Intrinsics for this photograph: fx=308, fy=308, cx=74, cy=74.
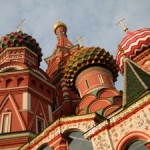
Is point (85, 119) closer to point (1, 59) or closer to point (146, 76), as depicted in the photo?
point (146, 76)

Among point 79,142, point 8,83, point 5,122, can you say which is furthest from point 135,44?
point 79,142

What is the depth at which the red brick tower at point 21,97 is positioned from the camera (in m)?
13.0

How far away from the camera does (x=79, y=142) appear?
9.07 metres

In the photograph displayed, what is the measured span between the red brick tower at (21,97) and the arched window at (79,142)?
12.8ft

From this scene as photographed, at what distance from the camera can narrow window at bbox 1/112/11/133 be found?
13481 mm

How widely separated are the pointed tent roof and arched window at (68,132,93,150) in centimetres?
177

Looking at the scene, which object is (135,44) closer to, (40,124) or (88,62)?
(88,62)

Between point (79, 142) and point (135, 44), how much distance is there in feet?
40.9

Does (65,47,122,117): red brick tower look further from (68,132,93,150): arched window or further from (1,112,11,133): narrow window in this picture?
(68,132,93,150): arched window

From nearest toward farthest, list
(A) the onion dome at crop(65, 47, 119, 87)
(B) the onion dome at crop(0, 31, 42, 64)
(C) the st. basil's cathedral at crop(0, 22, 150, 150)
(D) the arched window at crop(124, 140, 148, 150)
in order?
(D) the arched window at crop(124, 140, 148, 150) < (C) the st. basil's cathedral at crop(0, 22, 150, 150) < (A) the onion dome at crop(65, 47, 119, 87) < (B) the onion dome at crop(0, 31, 42, 64)

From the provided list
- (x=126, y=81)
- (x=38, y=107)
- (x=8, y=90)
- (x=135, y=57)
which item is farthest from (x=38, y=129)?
(x=135, y=57)

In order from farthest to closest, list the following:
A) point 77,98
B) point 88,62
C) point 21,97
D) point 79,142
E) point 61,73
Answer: point 61,73, point 77,98, point 88,62, point 21,97, point 79,142

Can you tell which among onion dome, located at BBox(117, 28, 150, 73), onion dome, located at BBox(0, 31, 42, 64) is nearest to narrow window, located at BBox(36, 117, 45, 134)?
onion dome, located at BBox(0, 31, 42, 64)

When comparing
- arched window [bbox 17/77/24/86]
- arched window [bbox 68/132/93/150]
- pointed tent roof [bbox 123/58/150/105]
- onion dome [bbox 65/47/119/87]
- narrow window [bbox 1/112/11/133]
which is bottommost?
arched window [bbox 68/132/93/150]
